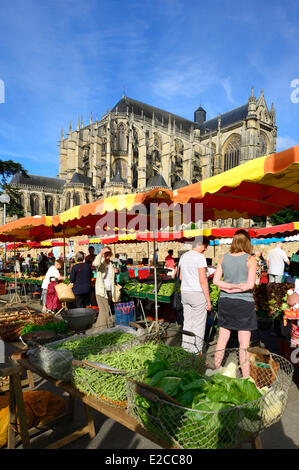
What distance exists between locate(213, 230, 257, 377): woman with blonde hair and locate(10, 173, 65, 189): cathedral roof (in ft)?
185

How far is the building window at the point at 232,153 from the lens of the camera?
4669 centimetres

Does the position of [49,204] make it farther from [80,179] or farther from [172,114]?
[172,114]

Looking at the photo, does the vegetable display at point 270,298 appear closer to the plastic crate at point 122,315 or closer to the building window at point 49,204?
the plastic crate at point 122,315

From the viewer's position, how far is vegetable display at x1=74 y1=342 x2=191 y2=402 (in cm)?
186

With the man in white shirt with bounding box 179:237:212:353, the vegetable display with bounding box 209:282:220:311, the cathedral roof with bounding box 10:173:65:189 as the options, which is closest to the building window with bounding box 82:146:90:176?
the cathedral roof with bounding box 10:173:65:189

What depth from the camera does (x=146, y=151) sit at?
43.4 m

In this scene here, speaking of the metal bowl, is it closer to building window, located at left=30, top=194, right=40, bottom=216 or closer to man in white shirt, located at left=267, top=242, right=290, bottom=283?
man in white shirt, located at left=267, top=242, right=290, bottom=283

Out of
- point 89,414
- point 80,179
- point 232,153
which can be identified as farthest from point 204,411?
point 232,153

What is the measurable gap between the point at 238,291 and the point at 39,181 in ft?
190

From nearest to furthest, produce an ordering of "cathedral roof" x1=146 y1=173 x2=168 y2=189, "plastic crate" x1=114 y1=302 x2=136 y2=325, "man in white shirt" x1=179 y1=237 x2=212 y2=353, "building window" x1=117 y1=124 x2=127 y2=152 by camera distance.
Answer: "man in white shirt" x1=179 y1=237 x2=212 y2=353
"plastic crate" x1=114 y1=302 x2=136 y2=325
"cathedral roof" x1=146 y1=173 x2=168 y2=189
"building window" x1=117 y1=124 x2=127 y2=152

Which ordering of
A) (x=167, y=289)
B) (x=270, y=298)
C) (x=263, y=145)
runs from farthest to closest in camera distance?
(x=263, y=145), (x=167, y=289), (x=270, y=298)

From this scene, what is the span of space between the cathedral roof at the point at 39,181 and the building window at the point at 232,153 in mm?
31959

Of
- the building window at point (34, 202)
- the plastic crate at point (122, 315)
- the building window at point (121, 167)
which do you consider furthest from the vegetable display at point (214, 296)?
the building window at point (34, 202)
